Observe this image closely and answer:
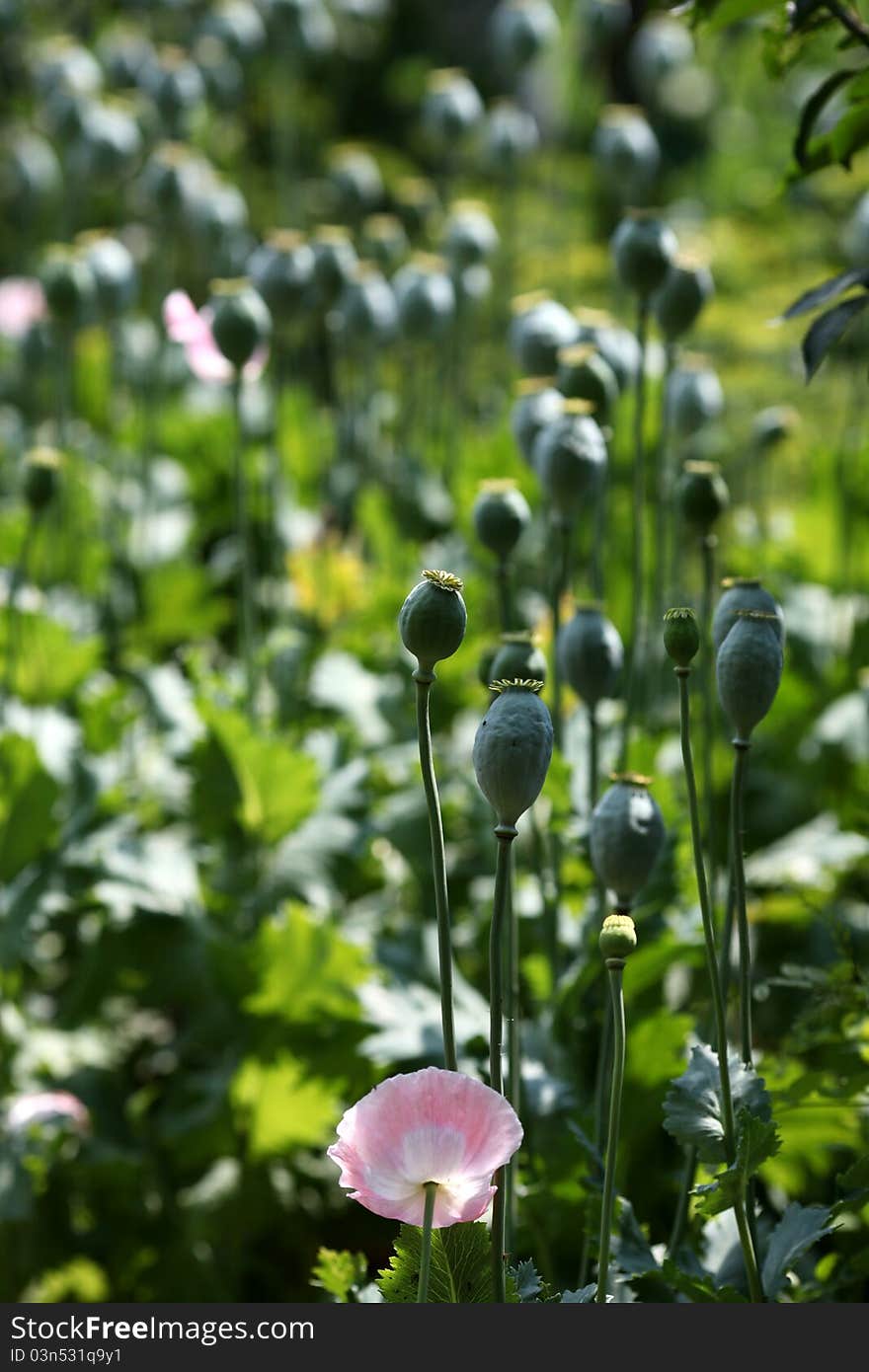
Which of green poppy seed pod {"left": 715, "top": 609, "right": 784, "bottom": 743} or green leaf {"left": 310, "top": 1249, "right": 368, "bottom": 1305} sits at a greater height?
green poppy seed pod {"left": 715, "top": 609, "right": 784, "bottom": 743}

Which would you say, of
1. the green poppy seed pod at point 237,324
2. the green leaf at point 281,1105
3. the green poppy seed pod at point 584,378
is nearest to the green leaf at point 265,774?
the green leaf at point 281,1105

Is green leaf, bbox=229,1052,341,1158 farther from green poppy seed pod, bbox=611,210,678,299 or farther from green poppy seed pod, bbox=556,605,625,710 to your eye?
green poppy seed pod, bbox=611,210,678,299

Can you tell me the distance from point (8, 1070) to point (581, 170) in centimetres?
352

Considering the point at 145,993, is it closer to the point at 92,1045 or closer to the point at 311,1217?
the point at 92,1045

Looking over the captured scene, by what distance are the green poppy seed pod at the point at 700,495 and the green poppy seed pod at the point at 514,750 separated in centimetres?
44

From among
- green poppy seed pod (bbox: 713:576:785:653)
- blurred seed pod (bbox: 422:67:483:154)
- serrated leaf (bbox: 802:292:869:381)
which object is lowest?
green poppy seed pod (bbox: 713:576:785:653)

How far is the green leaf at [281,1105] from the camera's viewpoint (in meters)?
1.54

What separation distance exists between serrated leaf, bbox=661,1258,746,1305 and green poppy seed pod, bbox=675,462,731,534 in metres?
0.54

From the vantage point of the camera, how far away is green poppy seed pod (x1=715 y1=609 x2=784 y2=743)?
0.89m

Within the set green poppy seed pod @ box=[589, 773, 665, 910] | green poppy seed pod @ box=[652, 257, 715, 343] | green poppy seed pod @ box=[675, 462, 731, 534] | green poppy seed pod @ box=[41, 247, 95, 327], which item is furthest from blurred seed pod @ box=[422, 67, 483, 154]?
green poppy seed pod @ box=[589, 773, 665, 910]

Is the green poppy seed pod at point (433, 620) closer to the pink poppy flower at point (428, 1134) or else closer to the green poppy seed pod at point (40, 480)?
the pink poppy flower at point (428, 1134)

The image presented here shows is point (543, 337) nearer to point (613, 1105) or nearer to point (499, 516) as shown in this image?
point (499, 516)

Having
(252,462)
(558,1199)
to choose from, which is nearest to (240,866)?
(558,1199)

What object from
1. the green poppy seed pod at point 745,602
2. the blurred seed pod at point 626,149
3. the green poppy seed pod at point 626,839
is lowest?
the green poppy seed pod at point 626,839
